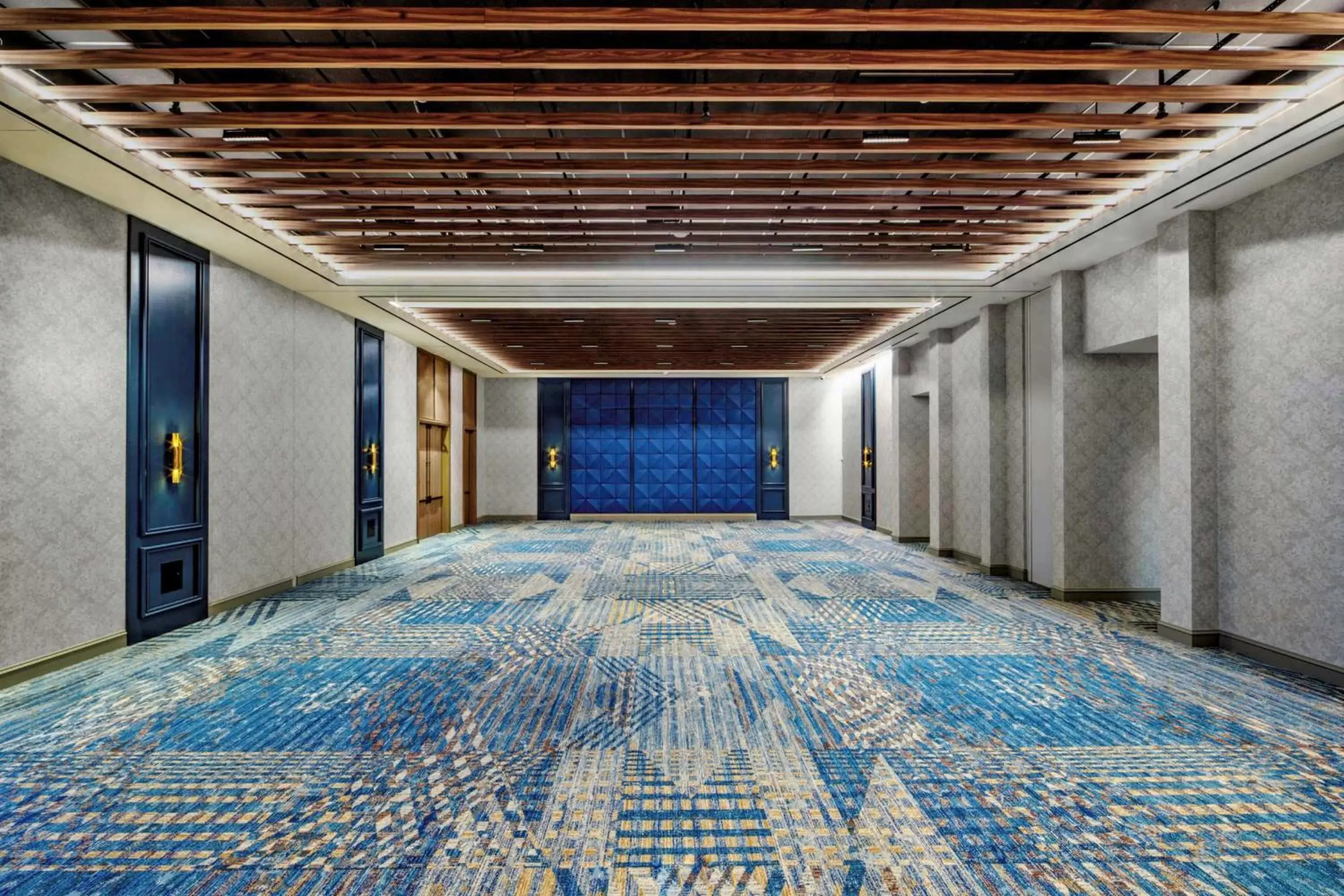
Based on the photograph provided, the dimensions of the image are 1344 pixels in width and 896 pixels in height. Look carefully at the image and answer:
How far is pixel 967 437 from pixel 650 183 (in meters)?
6.03

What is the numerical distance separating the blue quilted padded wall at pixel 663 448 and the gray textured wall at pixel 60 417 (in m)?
10.5

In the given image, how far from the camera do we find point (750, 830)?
2.41 meters

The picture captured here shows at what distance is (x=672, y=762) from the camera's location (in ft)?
9.63

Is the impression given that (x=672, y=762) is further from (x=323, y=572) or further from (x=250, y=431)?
(x=323, y=572)

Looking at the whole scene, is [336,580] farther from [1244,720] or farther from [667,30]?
[1244,720]

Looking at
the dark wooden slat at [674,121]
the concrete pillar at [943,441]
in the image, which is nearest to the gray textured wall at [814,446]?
the concrete pillar at [943,441]

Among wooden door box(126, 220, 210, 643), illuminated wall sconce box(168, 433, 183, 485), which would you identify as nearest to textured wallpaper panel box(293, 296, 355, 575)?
wooden door box(126, 220, 210, 643)

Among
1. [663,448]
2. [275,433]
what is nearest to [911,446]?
[663,448]

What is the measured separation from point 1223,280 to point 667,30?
456 centimetres

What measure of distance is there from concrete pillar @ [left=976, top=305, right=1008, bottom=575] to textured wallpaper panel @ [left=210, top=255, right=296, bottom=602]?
8.02 metres

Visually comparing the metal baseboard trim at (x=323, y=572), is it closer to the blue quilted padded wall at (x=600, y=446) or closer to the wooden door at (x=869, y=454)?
the blue quilted padded wall at (x=600, y=446)

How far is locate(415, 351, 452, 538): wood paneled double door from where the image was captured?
11.2 m

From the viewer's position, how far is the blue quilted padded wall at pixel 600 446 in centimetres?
1484

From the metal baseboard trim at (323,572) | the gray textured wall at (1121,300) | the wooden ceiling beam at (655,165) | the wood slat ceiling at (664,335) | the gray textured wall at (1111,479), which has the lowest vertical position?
the metal baseboard trim at (323,572)
